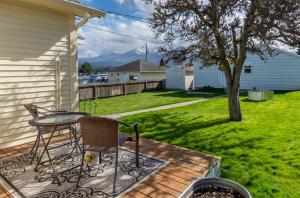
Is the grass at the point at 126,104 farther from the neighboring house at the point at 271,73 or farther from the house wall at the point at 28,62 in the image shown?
the neighboring house at the point at 271,73

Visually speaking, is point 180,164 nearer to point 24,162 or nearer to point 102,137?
point 102,137

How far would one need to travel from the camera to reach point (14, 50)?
4758mm

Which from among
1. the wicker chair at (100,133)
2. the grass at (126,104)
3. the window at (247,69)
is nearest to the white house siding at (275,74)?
the window at (247,69)

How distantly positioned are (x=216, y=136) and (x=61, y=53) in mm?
4164

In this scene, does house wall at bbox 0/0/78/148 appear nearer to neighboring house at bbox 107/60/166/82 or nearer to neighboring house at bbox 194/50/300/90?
neighboring house at bbox 194/50/300/90

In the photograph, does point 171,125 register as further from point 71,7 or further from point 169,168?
point 71,7

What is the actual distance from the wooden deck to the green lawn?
0.47m

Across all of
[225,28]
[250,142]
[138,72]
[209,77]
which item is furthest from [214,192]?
[138,72]

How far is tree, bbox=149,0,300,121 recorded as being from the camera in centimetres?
589

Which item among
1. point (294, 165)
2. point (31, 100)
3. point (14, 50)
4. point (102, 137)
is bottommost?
point (294, 165)

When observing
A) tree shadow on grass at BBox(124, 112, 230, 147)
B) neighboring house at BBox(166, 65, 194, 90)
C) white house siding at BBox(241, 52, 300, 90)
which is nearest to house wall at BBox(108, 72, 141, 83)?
neighboring house at BBox(166, 65, 194, 90)

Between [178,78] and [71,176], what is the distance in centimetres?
2080

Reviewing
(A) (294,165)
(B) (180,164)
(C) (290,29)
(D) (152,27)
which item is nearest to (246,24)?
(C) (290,29)

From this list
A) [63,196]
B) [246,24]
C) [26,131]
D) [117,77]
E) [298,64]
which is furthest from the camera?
[117,77]
